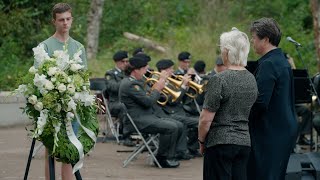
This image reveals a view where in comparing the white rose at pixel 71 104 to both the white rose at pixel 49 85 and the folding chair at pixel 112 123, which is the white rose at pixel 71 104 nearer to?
the white rose at pixel 49 85

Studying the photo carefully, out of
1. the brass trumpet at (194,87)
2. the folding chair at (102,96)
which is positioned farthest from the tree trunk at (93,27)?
the brass trumpet at (194,87)

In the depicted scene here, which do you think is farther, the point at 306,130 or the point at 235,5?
the point at 235,5

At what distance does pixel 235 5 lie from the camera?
105ft

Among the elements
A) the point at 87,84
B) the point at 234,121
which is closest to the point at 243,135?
the point at 234,121

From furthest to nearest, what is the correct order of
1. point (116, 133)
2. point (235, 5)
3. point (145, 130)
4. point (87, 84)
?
point (235, 5) → point (116, 133) → point (145, 130) → point (87, 84)

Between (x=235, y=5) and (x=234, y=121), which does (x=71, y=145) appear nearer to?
(x=234, y=121)

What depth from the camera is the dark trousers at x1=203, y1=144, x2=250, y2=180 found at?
8.32 m

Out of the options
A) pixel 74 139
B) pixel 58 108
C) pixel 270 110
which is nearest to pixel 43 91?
pixel 58 108

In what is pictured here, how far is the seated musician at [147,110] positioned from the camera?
1380 centimetres

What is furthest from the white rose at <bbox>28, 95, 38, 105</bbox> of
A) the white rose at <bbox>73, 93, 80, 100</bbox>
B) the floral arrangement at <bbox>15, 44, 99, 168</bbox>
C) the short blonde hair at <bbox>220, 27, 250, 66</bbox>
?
the short blonde hair at <bbox>220, 27, 250, 66</bbox>

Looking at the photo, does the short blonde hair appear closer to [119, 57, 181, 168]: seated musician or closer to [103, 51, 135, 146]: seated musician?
[119, 57, 181, 168]: seated musician

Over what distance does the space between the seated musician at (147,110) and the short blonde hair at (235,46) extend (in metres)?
5.46

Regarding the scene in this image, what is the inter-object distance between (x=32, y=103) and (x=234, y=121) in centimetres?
176

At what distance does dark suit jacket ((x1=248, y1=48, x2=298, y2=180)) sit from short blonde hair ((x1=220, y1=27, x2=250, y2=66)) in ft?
1.31
